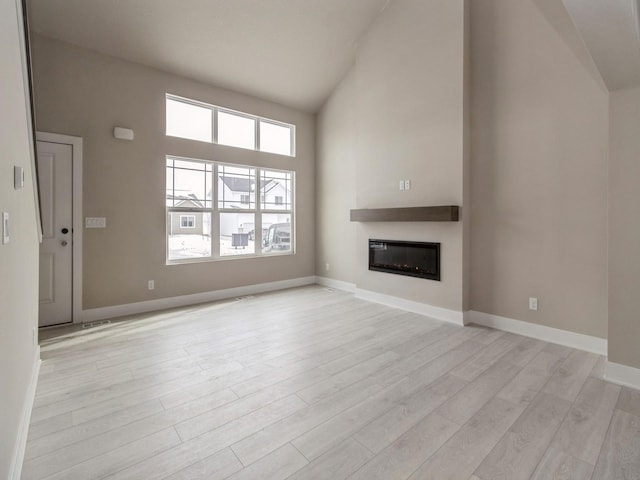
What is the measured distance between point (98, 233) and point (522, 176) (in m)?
4.87

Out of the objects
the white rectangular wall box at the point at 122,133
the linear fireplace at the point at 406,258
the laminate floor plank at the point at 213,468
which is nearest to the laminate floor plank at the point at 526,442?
the laminate floor plank at the point at 213,468

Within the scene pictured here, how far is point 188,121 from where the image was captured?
4.62 m

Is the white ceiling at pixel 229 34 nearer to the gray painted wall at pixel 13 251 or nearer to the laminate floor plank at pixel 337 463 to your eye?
the gray painted wall at pixel 13 251

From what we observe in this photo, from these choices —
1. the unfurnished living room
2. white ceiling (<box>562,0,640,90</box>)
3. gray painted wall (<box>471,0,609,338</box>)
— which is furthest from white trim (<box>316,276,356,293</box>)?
white ceiling (<box>562,0,640,90</box>)

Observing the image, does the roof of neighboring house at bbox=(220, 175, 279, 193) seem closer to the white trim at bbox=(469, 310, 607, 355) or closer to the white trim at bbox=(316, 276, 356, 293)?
the white trim at bbox=(316, 276, 356, 293)

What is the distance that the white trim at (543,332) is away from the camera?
2.94 meters

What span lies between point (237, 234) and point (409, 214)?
275 cm

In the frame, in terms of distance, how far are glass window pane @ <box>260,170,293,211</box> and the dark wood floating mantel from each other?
4.82ft

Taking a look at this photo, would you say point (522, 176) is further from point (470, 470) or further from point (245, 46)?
point (245, 46)

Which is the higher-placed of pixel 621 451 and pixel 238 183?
pixel 238 183

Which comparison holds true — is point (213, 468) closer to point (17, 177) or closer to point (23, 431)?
point (23, 431)

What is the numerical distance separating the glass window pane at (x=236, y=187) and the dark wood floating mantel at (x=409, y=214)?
1755 mm

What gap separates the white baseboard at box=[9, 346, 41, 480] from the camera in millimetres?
1452

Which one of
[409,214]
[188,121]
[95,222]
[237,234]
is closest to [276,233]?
[237,234]
